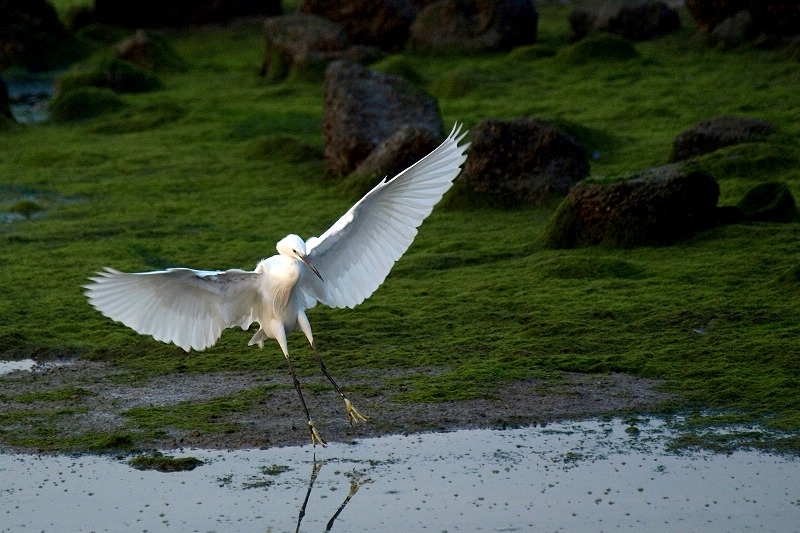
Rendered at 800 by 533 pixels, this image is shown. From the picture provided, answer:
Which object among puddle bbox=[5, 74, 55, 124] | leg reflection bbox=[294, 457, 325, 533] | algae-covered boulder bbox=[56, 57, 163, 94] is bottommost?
A: leg reflection bbox=[294, 457, 325, 533]

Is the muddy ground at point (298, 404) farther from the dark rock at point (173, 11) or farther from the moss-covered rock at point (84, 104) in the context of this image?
the dark rock at point (173, 11)

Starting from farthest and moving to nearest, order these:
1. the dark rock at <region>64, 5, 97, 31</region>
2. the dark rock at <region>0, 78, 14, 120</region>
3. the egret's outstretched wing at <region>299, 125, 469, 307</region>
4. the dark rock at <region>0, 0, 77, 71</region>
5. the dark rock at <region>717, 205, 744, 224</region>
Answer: the dark rock at <region>64, 5, 97, 31</region> → the dark rock at <region>0, 0, 77, 71</region> → the dark rock at <region>0, 78, 14, 120</region> → the dark rock at <region>717, 205, 744, 224</region> → the egret's outstretched wing at <region>299, 125, 469, 307</region>

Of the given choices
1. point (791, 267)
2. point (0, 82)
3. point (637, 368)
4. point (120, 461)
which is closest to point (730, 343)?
point (637, 368)

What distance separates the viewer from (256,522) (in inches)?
207

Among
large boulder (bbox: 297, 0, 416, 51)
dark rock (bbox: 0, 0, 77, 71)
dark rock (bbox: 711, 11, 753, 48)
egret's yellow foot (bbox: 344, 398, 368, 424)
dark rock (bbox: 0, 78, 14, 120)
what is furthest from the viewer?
dark rock (bbox: 0, 0, 77, 71)

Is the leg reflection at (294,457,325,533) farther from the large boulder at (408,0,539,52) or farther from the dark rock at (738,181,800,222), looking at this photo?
Answer: the large boulder at (408,0,539,52)

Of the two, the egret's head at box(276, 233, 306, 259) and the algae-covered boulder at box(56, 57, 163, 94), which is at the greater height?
the egret's head at box(276, 233, 306, 259)

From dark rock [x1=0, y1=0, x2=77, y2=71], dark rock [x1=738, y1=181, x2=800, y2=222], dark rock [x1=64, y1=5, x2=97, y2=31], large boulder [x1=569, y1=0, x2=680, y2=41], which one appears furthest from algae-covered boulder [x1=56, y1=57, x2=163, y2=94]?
dark rock [x1=738, y1=181, x2=800, y2=222]

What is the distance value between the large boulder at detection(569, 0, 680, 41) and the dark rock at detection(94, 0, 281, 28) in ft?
24.1

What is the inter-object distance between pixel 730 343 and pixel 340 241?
246 cm

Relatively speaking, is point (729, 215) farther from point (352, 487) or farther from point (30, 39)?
point (30, 39)

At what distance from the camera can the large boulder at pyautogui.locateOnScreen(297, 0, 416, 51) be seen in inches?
768

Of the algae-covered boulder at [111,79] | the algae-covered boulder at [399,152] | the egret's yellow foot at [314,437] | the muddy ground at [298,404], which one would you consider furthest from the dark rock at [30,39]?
the egret's yellow foot at [314,437]

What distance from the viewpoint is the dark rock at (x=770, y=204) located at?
9516 mm
